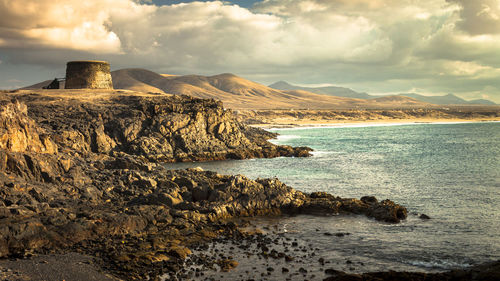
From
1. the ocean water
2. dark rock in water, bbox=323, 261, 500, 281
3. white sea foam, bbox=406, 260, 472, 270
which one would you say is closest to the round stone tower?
the ocean water

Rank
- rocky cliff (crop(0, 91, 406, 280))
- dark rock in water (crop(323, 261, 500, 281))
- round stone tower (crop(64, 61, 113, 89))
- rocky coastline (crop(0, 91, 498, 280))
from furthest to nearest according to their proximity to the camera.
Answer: round stone tower (crop(64, 61, 113, 89))
rocky cliff (crop(0, 91, 406, 280))
rocky coastline (crop(0, 91, 498, 280))
dark rock in water (crop(323, 261, 500, 281))

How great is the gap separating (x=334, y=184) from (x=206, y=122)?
31.3 m

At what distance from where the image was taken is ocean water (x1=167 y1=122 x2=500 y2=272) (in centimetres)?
2009

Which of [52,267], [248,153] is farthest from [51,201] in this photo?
[248,153]

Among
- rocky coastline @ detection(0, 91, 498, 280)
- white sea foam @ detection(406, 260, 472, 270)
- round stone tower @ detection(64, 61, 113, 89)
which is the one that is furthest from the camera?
round stone tower @ detection(64, 61, 113, 89)

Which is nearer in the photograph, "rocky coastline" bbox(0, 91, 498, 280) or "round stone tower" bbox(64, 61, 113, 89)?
"rocky coastline" bbox(0, 91, 498, 280)

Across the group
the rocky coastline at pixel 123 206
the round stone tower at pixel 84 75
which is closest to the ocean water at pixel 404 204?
the rocky coastline at pixel 123 206

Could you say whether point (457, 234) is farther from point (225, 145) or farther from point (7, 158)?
point (225, 145)

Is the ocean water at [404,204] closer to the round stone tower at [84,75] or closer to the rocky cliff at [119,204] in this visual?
the rocky cliff at [119,204]

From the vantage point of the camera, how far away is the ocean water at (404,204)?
65.9 ft

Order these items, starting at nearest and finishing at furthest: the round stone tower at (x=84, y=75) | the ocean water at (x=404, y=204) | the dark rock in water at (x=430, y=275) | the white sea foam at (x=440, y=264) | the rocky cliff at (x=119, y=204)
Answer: the dark rock in water at (x=430, y=275) → the white sea foam at (x=440, y=264) → the rocky cliff at (x=119, y=204) → the ocean water at (x=404, y=204) → the round stone tower at (x=84, y=75)

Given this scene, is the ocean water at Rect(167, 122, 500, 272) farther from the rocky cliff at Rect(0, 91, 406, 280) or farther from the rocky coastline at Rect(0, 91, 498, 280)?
the rocky cliff at Rect(0, 91, 406, 280)

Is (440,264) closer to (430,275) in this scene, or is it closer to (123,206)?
(430,275)

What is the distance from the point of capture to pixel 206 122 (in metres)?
64.7
